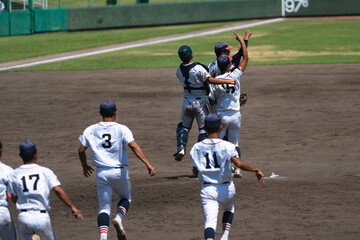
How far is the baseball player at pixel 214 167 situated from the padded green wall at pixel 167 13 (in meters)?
35.2

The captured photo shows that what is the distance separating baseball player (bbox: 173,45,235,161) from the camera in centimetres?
1204

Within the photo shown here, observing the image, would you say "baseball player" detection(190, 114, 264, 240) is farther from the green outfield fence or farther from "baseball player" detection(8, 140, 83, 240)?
the green outfield fence

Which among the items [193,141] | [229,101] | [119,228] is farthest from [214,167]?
[193,141]

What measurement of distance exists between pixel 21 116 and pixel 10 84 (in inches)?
228

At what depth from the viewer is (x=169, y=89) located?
22234 mm

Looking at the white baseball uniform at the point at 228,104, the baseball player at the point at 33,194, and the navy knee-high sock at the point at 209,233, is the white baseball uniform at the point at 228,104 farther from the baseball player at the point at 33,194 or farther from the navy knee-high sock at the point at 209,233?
the baseball player at the point at 33,194

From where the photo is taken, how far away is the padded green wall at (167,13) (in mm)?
42719

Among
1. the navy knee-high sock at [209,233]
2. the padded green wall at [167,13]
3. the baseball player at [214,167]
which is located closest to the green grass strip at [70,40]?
the padded green wall at [167,13]

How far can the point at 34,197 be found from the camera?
7168 mm

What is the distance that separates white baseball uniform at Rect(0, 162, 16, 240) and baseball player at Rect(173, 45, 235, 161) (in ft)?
17.0

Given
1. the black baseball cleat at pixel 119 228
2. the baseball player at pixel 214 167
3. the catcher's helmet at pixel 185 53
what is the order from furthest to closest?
the catcher's helmet at pixel 185 53 → the black baseball cleat at pixel 119 228 → the baseball player at pixel 214 167

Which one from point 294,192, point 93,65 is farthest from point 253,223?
point 93,65

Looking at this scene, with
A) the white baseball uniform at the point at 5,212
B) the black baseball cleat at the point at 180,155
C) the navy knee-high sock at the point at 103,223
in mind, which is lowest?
the black baseball cleat at the point at 180,155

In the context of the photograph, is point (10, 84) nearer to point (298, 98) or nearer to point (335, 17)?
point (298, 98)
